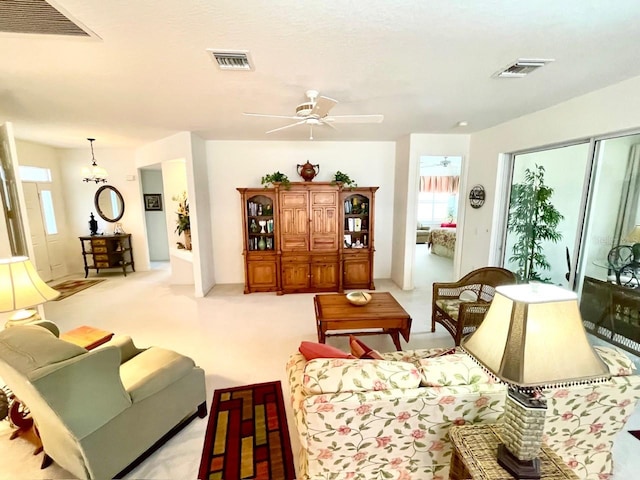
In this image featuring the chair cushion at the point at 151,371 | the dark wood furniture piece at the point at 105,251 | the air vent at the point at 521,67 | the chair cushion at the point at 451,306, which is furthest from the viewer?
the dark wood furniture piece at the point at 105,251

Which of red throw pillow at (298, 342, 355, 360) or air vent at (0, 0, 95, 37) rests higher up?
air vent at (0, 0, 95, 37)

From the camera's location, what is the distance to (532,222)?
3.72 m

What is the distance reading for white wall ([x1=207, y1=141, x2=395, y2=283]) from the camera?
16.2ft

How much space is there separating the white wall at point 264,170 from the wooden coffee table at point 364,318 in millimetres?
2634

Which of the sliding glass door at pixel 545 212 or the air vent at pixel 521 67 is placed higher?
the air vent at pixel 521 67

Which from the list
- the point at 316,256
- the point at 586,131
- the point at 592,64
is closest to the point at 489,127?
the point at 586,131

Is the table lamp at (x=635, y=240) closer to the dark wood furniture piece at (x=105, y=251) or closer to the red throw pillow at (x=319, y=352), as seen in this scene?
the red throw pillow at (x=319, y=352)

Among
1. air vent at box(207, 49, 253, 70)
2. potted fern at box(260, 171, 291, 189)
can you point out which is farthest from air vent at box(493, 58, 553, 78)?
potted fern at box(260, 171, 291, 189)

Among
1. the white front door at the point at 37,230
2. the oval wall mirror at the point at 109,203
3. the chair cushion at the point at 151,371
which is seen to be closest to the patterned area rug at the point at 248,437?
the chair cushion at the point at 151,371

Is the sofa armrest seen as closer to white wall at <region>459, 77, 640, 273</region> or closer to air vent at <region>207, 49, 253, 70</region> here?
air vent at <region>207, 49, 253, 70</region>

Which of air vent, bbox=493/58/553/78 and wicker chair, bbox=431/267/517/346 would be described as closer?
air vent, bbox=493/58/553/78

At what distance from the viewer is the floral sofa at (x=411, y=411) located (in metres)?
1.31

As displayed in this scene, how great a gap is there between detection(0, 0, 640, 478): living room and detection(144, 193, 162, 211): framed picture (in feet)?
Result: 2.88

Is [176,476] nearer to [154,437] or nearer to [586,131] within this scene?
[154,437]
